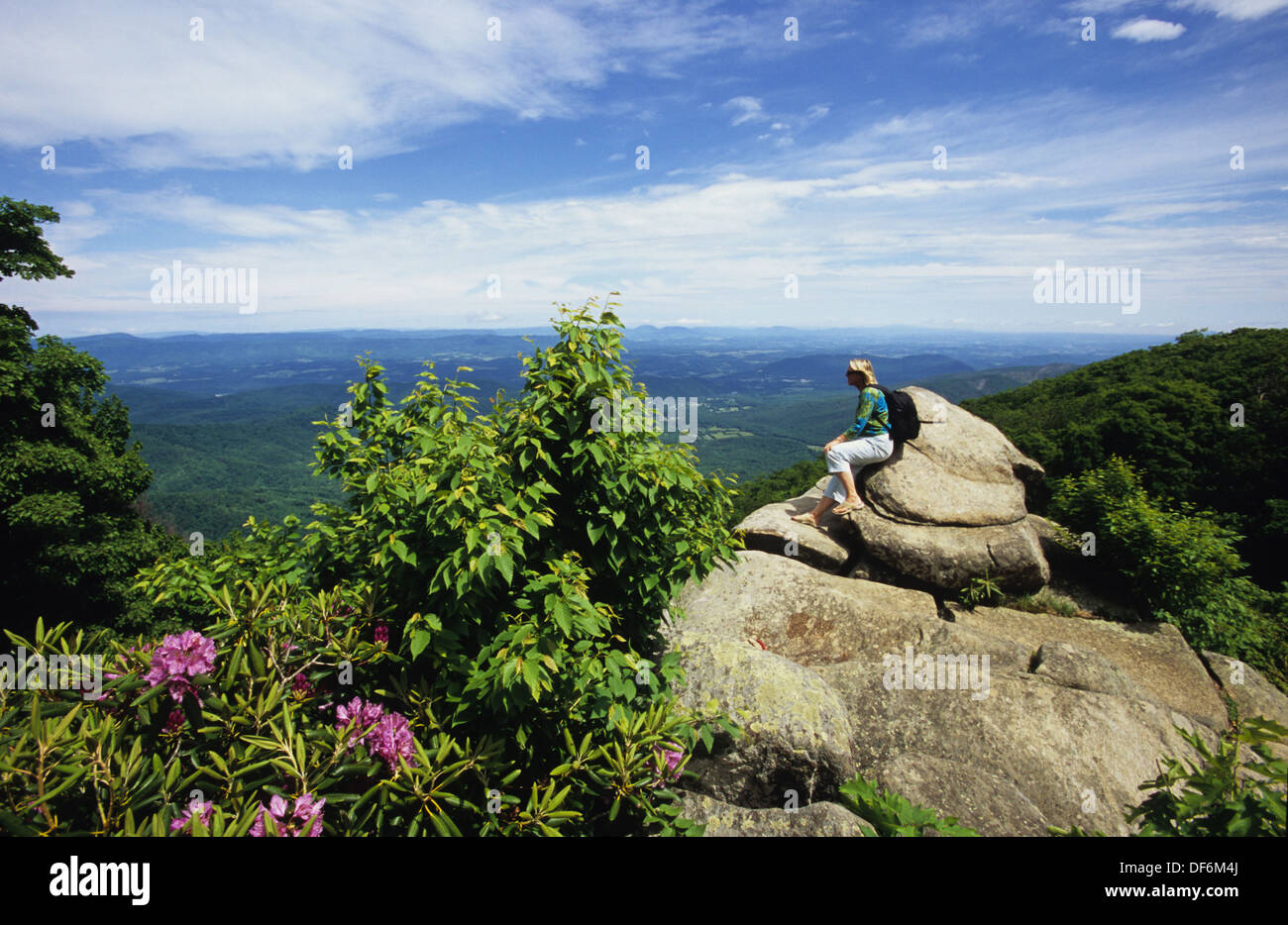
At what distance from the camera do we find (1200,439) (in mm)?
18375

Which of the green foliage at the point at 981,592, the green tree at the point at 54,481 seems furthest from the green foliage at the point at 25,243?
the green foliage at the point at 981,592

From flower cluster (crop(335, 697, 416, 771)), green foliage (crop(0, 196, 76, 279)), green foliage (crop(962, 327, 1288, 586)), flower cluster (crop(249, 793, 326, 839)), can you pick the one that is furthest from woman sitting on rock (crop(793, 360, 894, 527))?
green foliage (crop(0, 196, 76, 279))

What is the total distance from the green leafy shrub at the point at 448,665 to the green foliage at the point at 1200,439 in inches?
502

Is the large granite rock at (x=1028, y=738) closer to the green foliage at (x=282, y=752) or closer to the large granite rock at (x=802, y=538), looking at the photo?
the large granite rock at (x=802, y=538)

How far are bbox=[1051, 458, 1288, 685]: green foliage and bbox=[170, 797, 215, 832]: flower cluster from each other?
13.6 m

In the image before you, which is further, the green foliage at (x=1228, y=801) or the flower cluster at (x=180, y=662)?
the flower cluster at (x=180, y=662)

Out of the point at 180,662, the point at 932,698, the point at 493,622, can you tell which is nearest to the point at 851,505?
the point at 932,698

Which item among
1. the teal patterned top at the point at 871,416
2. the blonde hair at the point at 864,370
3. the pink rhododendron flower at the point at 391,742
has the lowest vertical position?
the pink rhododendron flower at the point at 391,742

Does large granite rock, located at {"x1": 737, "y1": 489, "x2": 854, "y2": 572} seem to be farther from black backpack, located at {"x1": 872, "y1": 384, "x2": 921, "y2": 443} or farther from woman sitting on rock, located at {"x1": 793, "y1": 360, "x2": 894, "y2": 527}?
black backpack, located at {"x1": 872, "y1": 384, "x2": 921, "y2": 443}

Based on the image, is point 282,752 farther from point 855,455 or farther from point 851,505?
point 855,455

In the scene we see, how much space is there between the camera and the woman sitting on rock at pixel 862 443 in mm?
11242

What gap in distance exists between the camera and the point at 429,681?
15.0 ft

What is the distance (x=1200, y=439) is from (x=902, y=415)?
14.4m
